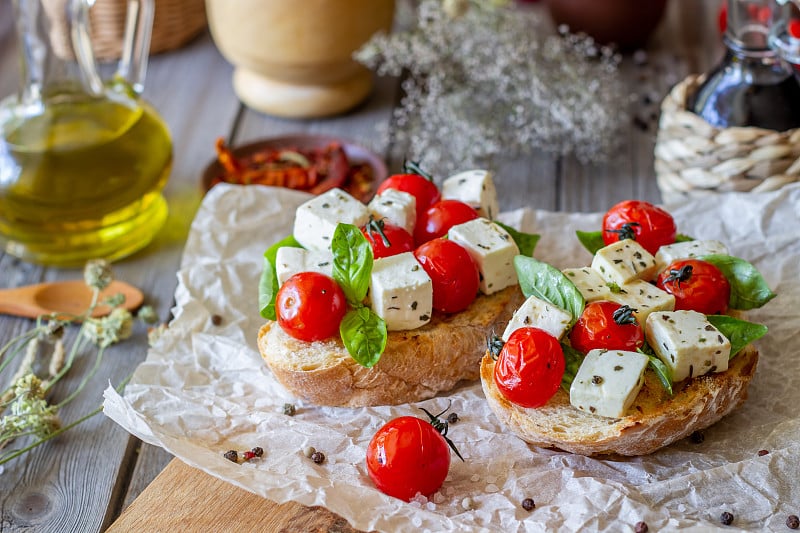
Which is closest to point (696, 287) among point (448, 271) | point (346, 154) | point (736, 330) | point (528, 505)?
point (736, 330)

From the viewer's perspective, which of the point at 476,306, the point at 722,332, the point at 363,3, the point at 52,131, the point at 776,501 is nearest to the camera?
the point at 776,501

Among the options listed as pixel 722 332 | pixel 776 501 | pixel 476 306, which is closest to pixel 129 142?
pixel 476 306

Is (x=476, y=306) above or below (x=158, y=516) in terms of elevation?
above

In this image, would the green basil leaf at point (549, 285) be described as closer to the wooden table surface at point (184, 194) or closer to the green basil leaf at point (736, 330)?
the green basil leaf at point (736, 330)

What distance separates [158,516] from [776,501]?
1.52 meters

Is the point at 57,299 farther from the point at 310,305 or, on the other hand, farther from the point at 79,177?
the point at 310,305

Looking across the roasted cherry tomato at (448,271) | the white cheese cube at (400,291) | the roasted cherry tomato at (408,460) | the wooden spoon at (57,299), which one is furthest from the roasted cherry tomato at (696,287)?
the wooden spoon at (57,299)

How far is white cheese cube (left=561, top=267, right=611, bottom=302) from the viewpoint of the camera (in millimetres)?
2479

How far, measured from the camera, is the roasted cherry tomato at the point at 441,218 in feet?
9.09

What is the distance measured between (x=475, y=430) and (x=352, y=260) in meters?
0.58

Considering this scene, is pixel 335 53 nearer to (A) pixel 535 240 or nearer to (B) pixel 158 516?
(A) pixel 535 240

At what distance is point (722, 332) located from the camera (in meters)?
2.47

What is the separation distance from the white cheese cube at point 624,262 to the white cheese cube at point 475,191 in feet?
1.43

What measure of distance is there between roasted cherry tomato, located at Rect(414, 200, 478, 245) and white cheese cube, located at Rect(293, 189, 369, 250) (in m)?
0.19
